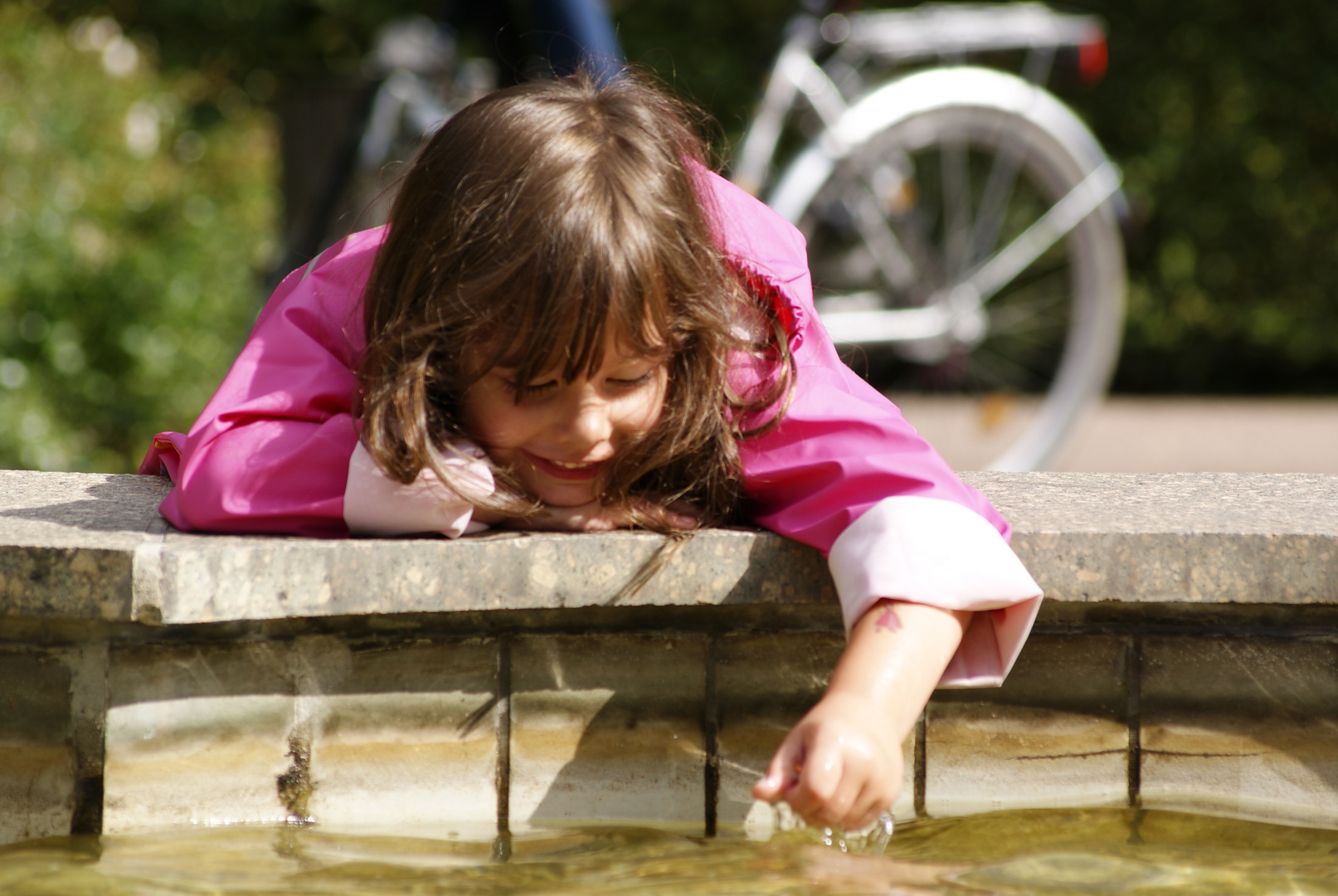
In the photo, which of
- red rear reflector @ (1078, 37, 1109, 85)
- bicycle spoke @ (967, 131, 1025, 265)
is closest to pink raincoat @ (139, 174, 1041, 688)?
bicycle spoke @ (967, 131, 1025, 265)

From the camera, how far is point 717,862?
142 centimetres

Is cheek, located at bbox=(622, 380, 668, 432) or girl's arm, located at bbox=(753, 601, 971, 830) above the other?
cheek, located at bbox=(622, 380, 668, 432)

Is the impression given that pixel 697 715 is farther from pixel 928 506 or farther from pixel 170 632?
pixel 170 632

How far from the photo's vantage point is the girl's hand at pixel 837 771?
1.21 metres

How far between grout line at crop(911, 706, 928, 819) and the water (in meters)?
0.02

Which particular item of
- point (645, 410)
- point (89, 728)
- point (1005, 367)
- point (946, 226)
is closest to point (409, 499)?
point (645, 410)

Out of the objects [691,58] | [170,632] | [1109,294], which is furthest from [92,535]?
[691,58]

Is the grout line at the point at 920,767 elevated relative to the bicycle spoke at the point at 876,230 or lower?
lower

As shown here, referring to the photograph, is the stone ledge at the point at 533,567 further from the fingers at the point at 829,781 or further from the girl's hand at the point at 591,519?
the fingers at the point at 829,781

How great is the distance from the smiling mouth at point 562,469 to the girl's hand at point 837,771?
1.28ft

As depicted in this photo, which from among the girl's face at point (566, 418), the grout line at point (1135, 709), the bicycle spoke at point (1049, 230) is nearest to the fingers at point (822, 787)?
the girl's face at point (566, 418)

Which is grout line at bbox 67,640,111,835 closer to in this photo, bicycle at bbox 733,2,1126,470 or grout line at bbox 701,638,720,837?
grout line at bbox 701,638,720,837

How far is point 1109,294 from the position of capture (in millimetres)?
3408

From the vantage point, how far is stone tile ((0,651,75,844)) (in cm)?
144
